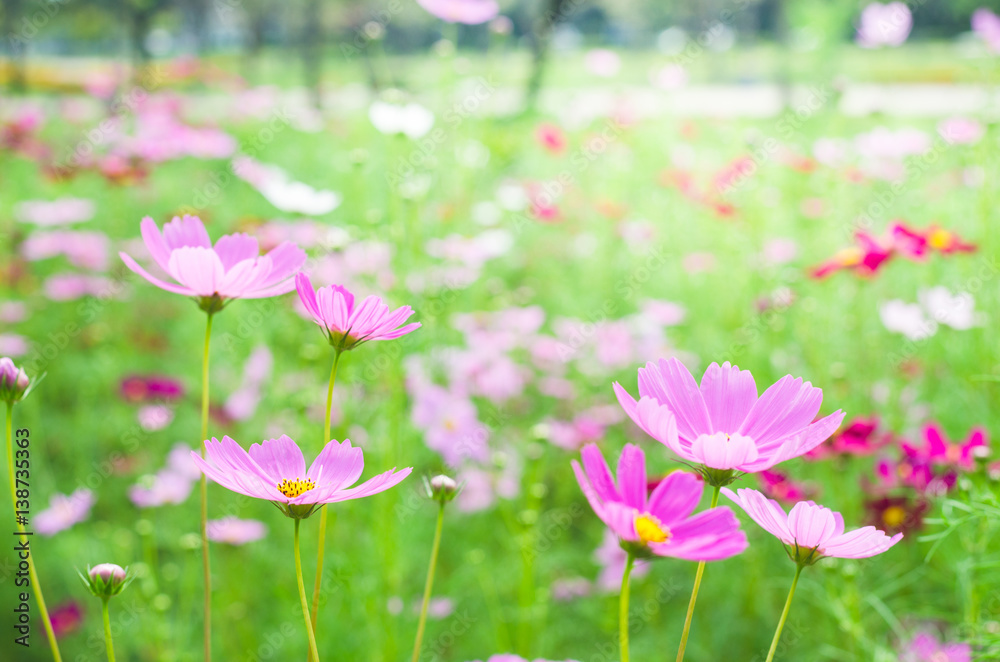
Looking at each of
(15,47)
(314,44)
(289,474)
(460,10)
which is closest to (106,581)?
(289,474)

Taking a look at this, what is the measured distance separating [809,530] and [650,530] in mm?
68

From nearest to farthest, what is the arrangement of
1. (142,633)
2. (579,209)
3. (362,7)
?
1. (142,633)
2. (579,209)
3. (362,7)

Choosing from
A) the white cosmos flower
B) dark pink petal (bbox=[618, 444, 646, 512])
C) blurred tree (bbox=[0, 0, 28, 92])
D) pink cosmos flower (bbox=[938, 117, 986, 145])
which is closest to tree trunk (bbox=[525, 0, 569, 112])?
pink cosmos flower (bbox=[938, 117, 986, 145])

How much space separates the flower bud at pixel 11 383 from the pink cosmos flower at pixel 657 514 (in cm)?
25

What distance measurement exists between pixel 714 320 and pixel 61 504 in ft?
4.76

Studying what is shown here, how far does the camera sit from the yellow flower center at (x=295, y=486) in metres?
0.33

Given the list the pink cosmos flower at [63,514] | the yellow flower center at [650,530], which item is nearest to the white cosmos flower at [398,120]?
the pink cosmos flower at [63,514]

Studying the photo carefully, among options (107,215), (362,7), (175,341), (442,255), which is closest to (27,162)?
(107,215)

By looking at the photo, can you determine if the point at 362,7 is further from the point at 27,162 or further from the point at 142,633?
the point at 142,633

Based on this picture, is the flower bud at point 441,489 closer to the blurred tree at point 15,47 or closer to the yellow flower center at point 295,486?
the yellow flower center at point 295,486

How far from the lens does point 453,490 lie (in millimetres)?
397

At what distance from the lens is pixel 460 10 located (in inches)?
61.4

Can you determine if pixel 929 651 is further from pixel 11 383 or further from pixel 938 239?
pixel 11 383

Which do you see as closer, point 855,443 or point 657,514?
point 657,514
